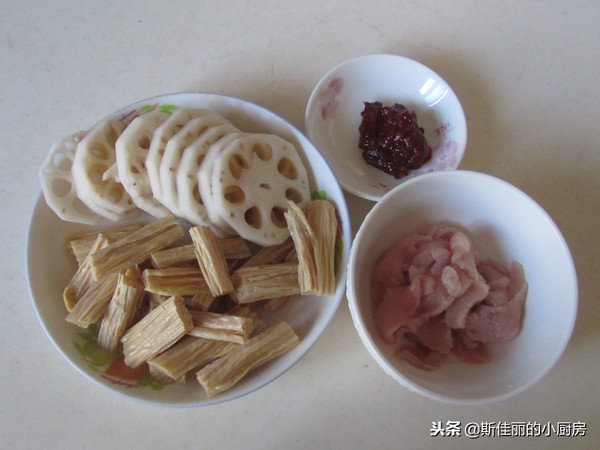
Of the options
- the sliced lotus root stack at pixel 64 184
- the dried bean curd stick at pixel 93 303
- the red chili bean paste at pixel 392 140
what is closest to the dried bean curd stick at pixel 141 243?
the dried bean curd stick at pixel 93 303

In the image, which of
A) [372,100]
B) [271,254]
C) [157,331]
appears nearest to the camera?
[157,331]

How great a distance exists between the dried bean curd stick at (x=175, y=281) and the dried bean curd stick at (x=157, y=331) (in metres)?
0.02

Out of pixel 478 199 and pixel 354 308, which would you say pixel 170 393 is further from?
pixel 478 199

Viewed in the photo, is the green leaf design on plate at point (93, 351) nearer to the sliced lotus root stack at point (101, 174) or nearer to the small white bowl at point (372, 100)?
the sliced lotus root stack at point (101, 174)

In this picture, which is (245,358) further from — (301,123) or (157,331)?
(301,123)

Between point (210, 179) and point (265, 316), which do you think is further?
point (265, 316)

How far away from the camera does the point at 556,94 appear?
1.21 meters

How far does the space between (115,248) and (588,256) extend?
41.0 inches

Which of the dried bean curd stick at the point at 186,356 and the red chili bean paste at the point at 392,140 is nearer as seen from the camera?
the dried bean curd stick at the point at 186,356

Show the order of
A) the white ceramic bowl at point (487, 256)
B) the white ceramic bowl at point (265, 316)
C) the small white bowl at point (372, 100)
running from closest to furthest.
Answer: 1. the white ceramic bowl at point (487, 256)
2. the white ceramic bowl at point (265, 316)
3. the small white bowl at point (372, 100)

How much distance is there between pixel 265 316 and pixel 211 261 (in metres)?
0.20

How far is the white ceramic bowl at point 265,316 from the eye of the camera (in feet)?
2.94

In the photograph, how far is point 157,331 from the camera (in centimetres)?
89

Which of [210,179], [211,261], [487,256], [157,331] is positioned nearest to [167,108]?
[210,179]
